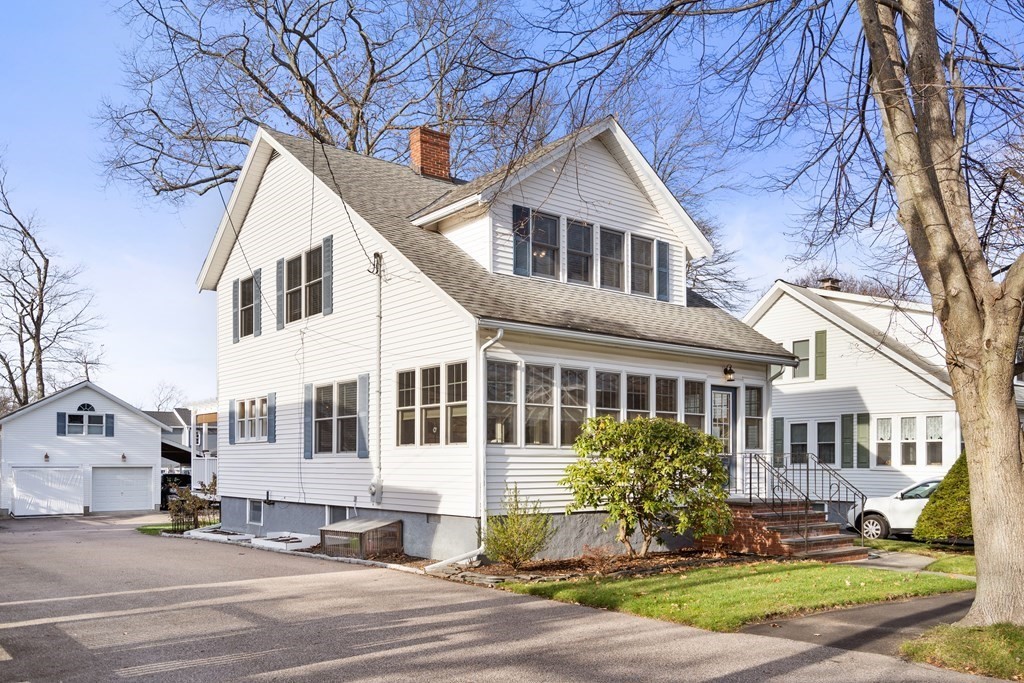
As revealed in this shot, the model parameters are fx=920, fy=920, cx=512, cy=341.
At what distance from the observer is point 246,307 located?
70.1 ft

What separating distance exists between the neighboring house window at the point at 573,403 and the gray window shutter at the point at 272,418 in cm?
718

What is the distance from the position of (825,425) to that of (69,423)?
30.8 meters

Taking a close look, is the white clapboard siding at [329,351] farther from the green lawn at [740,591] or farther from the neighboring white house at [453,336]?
the green lawn at [740,591]

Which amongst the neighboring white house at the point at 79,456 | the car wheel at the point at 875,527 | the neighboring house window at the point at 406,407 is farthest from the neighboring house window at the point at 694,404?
the neighboring white house at the point at 79,456

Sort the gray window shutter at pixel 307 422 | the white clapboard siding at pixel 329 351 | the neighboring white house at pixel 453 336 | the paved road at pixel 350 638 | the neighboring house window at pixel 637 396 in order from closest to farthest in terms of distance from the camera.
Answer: the paved road at pixel 350 638
the neighboring white house at pixel 453 336
the white clapboard siding at pixel 329 351
the neighboring house window at pixel 637 396
the gray window shutter at pixel 307 422

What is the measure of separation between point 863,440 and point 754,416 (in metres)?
8.81

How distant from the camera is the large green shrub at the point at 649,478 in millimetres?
13711

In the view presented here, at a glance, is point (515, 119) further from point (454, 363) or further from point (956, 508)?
point (956, 508)

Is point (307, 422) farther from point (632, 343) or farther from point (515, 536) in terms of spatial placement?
point (632, 343)

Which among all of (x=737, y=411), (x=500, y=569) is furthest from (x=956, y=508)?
(x=500, y=569)

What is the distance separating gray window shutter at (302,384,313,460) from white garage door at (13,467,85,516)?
25.2 meters

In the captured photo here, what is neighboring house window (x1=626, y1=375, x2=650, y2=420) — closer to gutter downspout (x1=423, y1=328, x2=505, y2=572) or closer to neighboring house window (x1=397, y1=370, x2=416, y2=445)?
gutter downspout (x1=423, y1=328, x2=505, y2=572)

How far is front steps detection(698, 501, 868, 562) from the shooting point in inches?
584

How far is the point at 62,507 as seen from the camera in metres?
38.5
